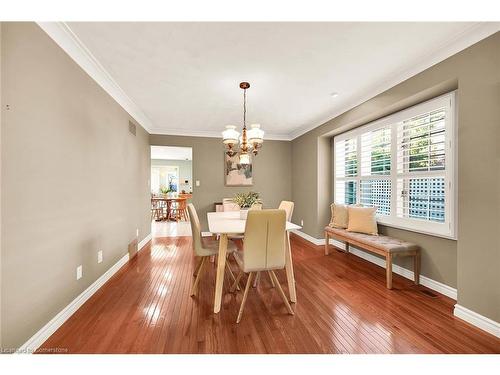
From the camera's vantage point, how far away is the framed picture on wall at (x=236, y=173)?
5.23 metres

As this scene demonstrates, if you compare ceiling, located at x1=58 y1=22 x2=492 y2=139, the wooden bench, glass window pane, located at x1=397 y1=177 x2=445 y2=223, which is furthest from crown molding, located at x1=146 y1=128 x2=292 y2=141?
the wooden bench

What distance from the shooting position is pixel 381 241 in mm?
2734

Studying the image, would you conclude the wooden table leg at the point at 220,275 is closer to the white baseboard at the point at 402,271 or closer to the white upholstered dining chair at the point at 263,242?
the white upholstered dining chair at the point at 263,242

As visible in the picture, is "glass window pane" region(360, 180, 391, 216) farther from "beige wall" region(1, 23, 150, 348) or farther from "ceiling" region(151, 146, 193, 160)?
"ceiling" region(151, 146, 193, 160)

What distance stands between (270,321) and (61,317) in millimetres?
1758

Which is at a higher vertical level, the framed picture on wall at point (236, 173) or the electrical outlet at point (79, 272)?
the framed picture on wall at point (236, 173)

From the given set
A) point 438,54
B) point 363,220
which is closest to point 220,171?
point 363,220

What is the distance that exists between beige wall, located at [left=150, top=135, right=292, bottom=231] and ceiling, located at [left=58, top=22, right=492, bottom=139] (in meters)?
1.65

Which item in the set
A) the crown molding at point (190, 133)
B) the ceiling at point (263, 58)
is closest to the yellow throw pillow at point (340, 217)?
the ceiling at point (263, 58)

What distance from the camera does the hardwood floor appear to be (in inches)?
61.2

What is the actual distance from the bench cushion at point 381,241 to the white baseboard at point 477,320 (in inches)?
27.1

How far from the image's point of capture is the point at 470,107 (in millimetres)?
1831
